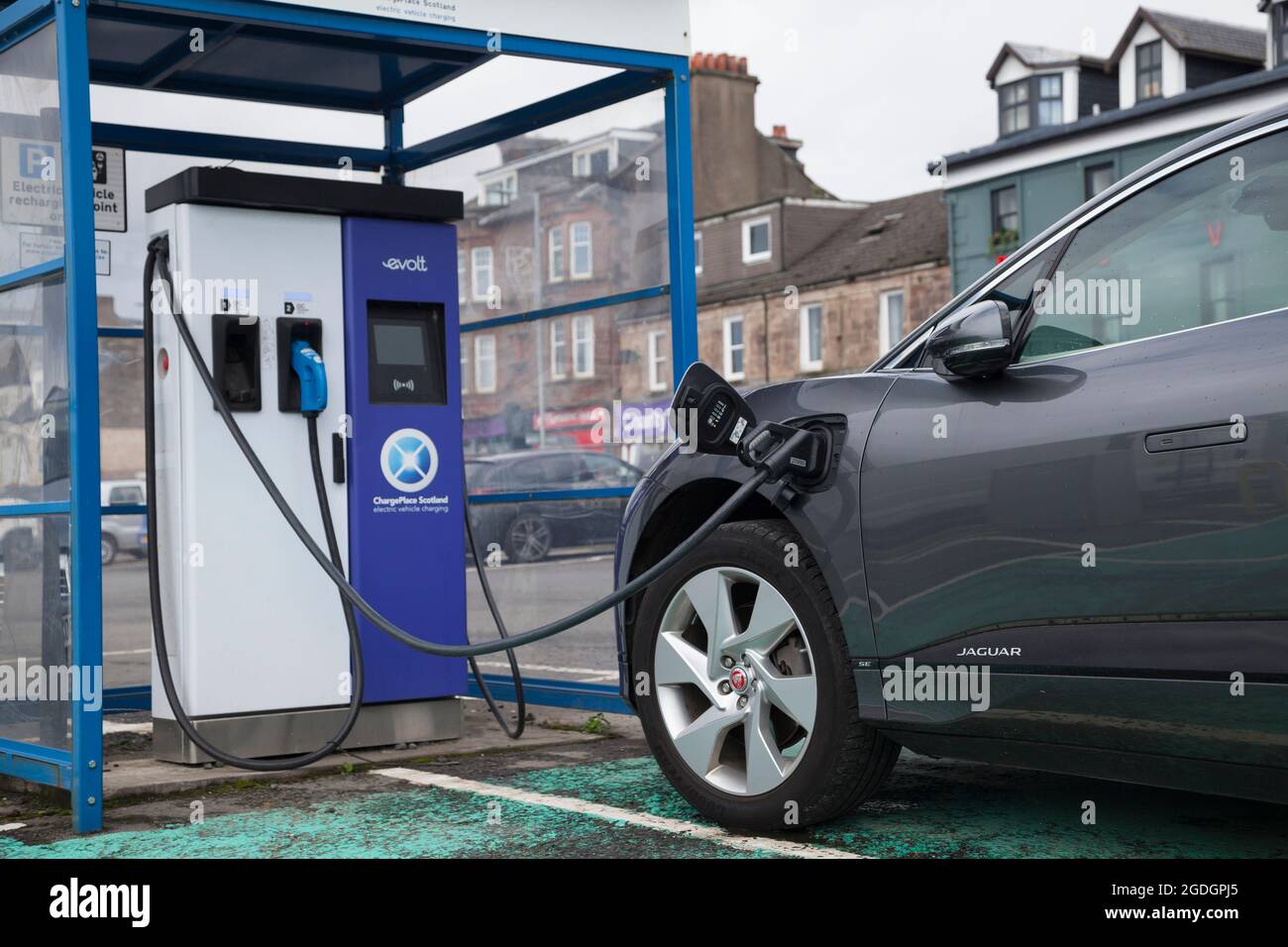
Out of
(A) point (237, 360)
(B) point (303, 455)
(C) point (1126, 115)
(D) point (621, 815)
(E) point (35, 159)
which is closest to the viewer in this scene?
(D) point (621, 815)

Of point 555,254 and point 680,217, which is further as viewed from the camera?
point 555,254

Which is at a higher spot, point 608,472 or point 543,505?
point 608,472

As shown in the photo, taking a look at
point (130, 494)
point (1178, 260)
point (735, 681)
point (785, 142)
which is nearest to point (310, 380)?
point (735, 681)

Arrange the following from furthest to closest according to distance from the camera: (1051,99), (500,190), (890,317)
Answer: (890,317) < (1051,99) < (500,190)

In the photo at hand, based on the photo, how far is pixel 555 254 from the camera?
7.51m

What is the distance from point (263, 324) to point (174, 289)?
1.18ft

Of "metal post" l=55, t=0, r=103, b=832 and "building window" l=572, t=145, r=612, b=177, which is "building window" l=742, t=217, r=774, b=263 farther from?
"metal post" l=55, t=0, r=103, b=832

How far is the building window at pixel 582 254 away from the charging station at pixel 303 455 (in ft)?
3.20

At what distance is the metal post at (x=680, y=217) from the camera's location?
664cm

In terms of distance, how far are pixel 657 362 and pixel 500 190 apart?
56.8 inches

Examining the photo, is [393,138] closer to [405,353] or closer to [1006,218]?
[405,353]

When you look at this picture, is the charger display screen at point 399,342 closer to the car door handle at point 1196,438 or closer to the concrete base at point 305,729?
the concrete base at point 305,729

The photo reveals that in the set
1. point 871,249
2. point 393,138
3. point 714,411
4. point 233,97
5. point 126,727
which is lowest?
point 126,727

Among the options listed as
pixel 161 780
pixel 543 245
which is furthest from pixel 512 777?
pixel 543 245
